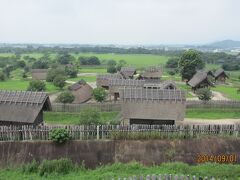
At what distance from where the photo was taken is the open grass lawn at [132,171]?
17797 millimetres

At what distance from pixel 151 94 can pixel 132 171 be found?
11589 millimetres

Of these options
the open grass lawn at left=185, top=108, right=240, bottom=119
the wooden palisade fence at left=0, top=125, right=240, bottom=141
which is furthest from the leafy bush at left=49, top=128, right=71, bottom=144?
the open grass lawn at left=185, top=108, right=240, bottom=119

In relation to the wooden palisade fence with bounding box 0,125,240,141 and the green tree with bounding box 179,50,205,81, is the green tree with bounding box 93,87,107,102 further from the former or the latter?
the green tree with bounding box 179,50,205,81

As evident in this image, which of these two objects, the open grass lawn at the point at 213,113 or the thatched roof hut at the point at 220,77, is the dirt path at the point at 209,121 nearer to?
the open grass lawn at the point at 213,113

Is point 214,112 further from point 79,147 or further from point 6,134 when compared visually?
point 6,134

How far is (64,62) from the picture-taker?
324 feet

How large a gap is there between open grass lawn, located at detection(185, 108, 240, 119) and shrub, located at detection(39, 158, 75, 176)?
2040 cm

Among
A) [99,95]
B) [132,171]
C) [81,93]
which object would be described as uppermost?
[99,95]

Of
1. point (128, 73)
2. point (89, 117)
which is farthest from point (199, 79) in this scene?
point (89, 117)

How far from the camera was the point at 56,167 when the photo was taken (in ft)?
60.7

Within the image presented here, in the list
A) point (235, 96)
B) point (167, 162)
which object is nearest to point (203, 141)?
point (167, 162)
